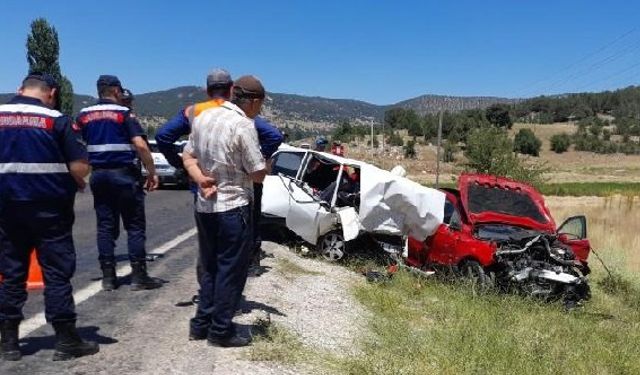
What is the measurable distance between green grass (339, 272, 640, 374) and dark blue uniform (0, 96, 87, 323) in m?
2.01

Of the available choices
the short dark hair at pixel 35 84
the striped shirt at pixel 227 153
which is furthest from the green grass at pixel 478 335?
the short dark hair at pixel 35 84

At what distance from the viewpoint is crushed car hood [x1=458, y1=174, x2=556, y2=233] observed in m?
9.86

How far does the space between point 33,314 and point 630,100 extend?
167 metres

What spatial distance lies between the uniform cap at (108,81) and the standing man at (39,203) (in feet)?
5.77

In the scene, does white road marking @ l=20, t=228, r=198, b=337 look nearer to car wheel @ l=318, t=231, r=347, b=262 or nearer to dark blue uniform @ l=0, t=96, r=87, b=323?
dark blue uniform @ l=0, t=96, r=87, b=323

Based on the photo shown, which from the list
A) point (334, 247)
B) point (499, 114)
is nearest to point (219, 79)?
point (334, 247)

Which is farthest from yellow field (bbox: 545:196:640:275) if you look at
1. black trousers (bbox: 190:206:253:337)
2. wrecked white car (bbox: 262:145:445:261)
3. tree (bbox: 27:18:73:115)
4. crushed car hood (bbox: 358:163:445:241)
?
tree (bbox: 27:18:73:115)

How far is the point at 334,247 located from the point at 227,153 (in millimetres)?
5702

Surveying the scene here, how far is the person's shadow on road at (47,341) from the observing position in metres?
4.48

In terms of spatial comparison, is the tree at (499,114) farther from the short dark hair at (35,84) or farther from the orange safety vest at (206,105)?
the short dark hair at (35,84)

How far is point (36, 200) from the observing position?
4.09 m

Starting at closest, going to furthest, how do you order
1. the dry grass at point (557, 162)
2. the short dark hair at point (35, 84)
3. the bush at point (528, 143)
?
the short dark hair at point (35, 84) < the dry grass at point (557, 162) < the bush at point (528, 143)

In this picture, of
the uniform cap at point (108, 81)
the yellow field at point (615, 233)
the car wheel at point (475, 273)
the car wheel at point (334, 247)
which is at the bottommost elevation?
the yellow field at point (615, 233)

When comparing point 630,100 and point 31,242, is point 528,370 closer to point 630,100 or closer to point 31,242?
point 31,242
